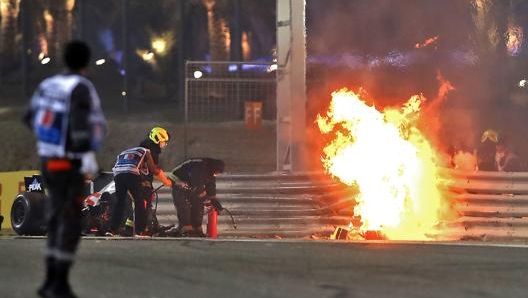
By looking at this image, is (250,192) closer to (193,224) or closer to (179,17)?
(193,224)

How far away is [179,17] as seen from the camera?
36.2 meters

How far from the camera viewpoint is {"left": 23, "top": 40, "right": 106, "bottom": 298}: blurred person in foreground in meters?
4.75

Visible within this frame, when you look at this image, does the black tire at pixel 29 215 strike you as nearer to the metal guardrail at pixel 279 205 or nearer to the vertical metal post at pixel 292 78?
the metal guardrail at pixel 279 205

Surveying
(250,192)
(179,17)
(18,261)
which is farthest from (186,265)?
(179,17)

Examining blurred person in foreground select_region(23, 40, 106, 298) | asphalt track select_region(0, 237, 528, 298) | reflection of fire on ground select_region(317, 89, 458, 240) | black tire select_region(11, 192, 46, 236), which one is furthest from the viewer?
black tire select_region(11, 192, 46, 236)

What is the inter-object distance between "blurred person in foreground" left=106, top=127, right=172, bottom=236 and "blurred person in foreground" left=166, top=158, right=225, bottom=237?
23.7 inches

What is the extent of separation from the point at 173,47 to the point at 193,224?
87.4 feet

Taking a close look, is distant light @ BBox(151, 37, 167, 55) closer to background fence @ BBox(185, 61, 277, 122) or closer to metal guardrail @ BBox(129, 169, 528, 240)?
background fence @ BBox(185, 61, 277, 122)

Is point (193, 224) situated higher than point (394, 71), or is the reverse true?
point (394, 71)

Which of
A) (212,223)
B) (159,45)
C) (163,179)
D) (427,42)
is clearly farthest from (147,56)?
(163,179)

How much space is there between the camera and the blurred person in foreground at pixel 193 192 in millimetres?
11703

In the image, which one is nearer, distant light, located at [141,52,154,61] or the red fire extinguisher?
the red fire extinguisher

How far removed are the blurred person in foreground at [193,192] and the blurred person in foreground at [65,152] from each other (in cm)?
677

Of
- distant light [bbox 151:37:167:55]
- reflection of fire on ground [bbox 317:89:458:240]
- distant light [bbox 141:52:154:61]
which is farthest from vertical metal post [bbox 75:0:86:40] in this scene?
reflection of fire on ground [bbox 317:89:458:240]
